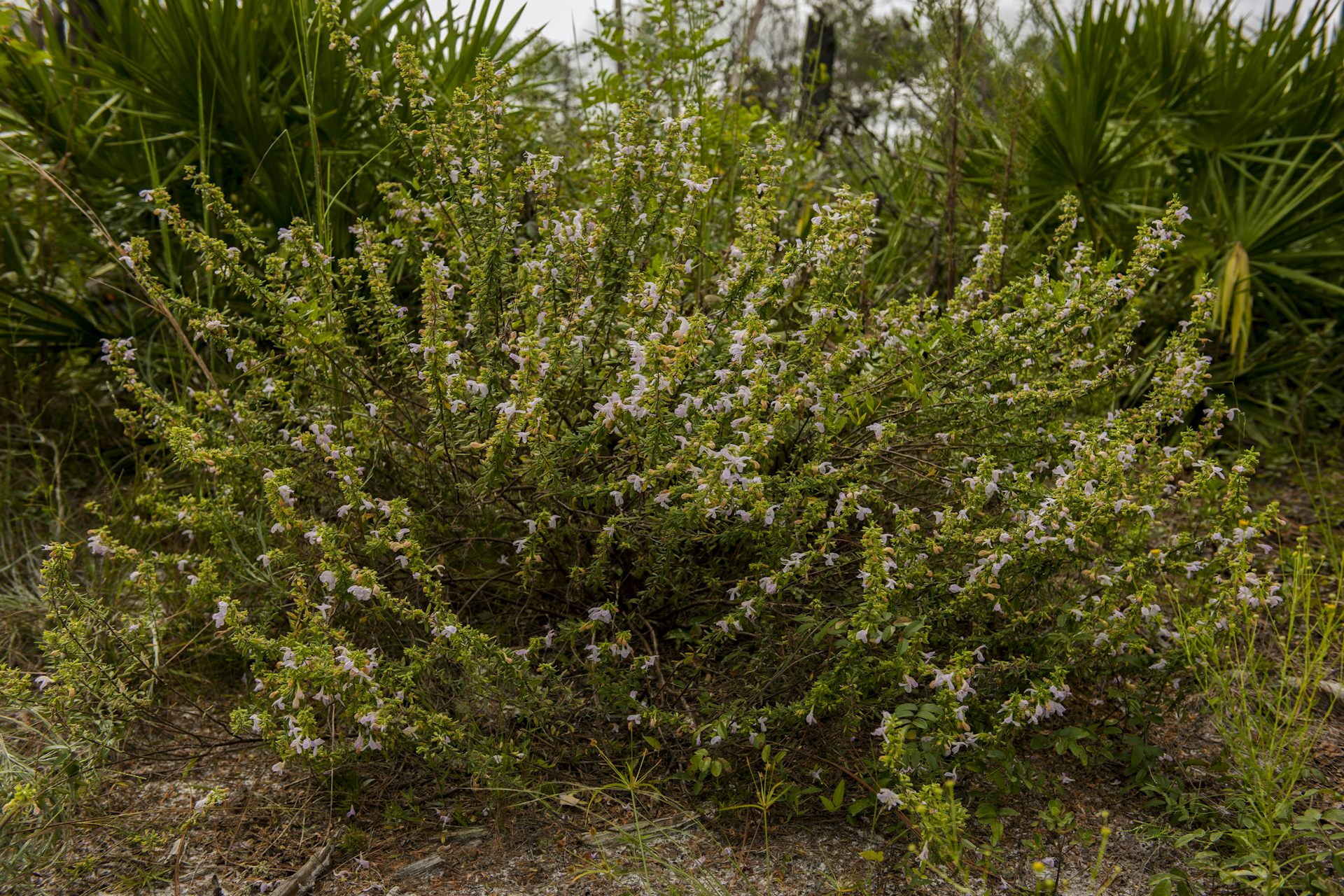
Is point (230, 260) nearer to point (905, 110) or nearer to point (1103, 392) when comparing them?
point (1103, 392)

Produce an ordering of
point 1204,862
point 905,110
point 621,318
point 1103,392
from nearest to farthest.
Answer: point 1204,862, point 621,318, point 1103,392, point 905,110

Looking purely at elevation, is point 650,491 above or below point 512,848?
above

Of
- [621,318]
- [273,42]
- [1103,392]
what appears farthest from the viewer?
[273,42]

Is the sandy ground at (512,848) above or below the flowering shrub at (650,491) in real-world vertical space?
below

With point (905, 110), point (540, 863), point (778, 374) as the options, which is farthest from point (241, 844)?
point (905, 110)

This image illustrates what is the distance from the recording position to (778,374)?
2.73 metres

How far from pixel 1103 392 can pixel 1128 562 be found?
1.35 meters

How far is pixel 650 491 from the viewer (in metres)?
2.68

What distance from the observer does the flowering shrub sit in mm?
2467

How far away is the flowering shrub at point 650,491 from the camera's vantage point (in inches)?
97.1

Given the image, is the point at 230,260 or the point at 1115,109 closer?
the point at 230,260

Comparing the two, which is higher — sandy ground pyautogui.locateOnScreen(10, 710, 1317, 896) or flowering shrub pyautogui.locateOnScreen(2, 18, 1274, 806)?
flowering shrub pyautogui.locateOnScreen(2, 18, 1274, 806)

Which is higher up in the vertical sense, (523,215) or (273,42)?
(273,42)

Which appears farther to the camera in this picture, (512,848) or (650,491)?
(650,491)
